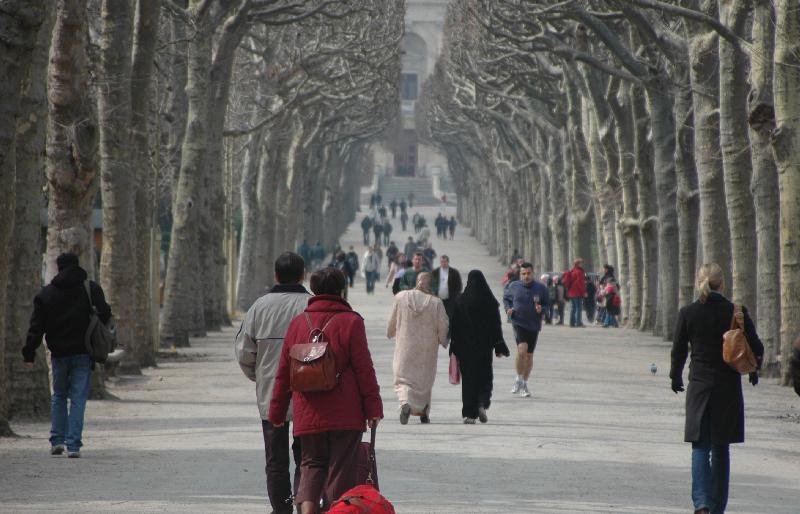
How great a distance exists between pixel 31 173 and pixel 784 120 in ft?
25.9

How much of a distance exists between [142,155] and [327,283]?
1351 centimetres

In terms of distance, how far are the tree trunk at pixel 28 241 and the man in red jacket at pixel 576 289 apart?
24534 mm

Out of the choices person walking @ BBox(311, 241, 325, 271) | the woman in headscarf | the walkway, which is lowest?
the walkway

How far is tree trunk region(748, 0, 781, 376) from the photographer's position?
1891 centimetres

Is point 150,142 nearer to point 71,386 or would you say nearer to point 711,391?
point 71,386

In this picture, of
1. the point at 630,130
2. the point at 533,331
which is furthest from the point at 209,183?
the point at 533,331

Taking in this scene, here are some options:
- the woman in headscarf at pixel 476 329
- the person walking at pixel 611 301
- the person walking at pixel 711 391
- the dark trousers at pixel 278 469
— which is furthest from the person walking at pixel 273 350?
the person walking at pixel 611 301

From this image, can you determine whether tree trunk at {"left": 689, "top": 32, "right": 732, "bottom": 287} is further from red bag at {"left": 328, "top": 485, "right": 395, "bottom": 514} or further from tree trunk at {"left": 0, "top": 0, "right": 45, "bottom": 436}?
red bag at {"left": 328, "top": 485, "right": 395, "bottom": 514}

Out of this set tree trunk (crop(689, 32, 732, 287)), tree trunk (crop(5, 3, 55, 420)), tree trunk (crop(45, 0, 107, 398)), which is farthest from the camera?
tree trunk (crop(689, 32, 732, 287))

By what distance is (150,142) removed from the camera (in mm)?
27312

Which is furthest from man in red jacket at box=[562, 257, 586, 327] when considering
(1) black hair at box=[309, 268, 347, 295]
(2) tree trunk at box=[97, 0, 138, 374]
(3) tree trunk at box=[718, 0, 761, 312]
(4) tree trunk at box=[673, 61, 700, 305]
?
(1) black hair at box=[309, 268, 347, 295]

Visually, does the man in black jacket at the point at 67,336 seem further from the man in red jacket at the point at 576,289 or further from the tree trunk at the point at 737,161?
the man in red jacket at the point at 576,289

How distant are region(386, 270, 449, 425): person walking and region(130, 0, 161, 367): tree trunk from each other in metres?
6.13

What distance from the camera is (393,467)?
38.1 feet
